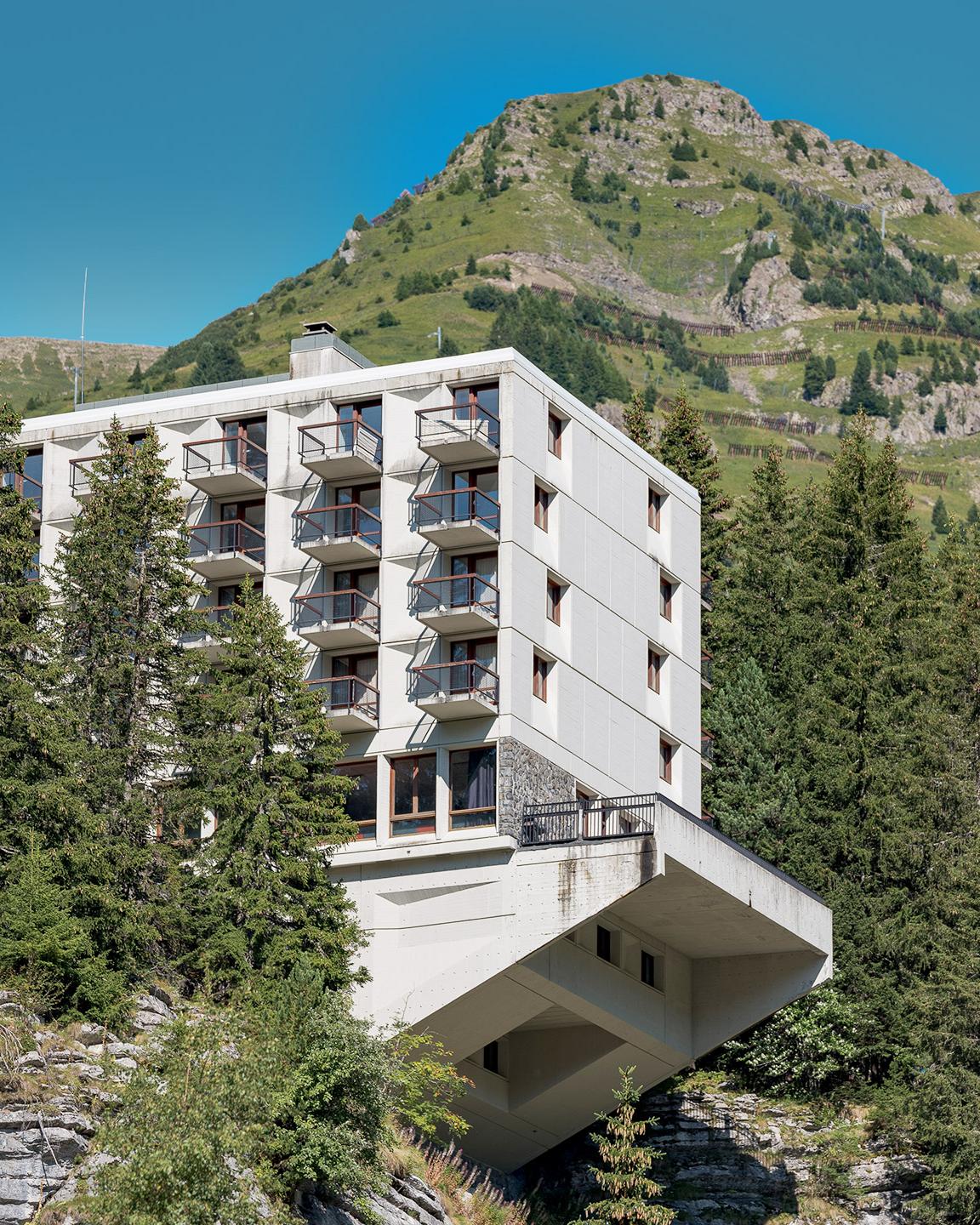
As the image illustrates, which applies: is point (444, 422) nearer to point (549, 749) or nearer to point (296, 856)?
point (549, 749)

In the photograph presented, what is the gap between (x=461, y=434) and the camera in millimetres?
55906

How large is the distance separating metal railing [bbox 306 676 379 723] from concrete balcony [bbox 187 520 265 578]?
4.34 meters

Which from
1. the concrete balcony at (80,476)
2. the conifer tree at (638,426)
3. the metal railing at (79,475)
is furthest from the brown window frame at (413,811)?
the conifer tree at (638,426)

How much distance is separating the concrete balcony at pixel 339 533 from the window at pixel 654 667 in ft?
29.3

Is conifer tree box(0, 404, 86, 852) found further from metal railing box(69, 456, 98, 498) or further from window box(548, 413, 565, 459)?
window box(548, 413, 565, 459)

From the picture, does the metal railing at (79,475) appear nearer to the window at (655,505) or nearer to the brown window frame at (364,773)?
the brown window frame at (364,773)

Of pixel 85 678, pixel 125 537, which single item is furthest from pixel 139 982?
pixel 125 537

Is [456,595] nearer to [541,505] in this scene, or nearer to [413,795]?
[541,505]

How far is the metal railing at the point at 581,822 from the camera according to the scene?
51844 mm

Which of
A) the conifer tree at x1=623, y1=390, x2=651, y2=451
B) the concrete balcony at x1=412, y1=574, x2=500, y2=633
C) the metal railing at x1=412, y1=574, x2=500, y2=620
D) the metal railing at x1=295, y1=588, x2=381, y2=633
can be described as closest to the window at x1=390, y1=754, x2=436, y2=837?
the concrete balcony at x1=412, y1=574, x2=500, y2=633

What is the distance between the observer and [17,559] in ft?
163

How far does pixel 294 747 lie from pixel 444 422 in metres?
10.5

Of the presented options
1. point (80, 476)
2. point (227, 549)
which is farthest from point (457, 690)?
point (80, 476)

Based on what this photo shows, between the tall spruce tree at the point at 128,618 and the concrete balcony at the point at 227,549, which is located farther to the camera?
the concrete balcony at the point at 227,549
